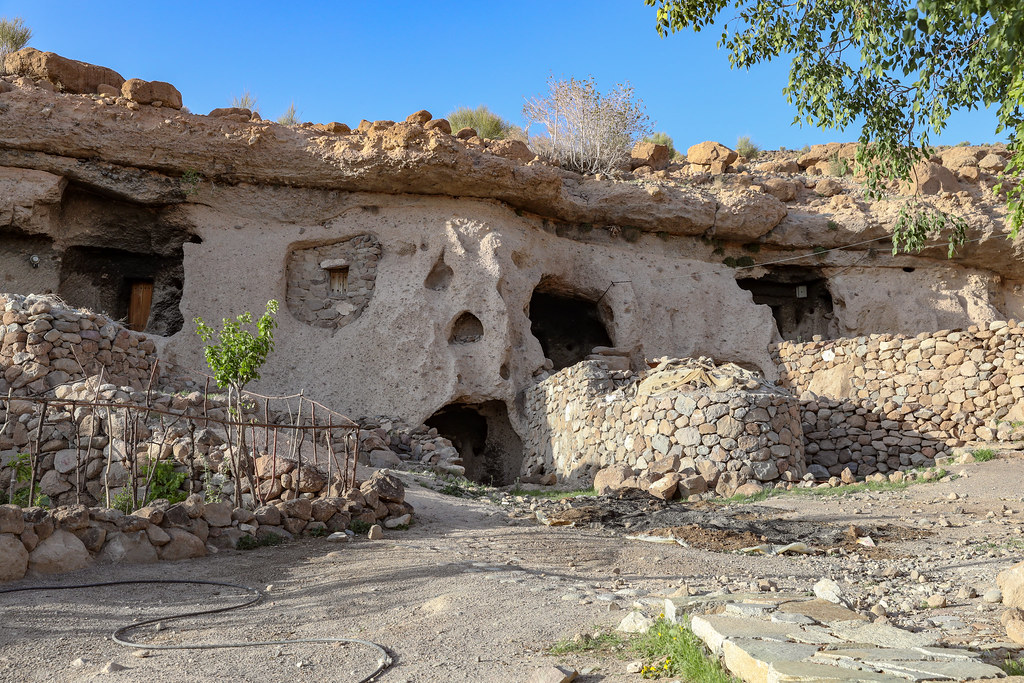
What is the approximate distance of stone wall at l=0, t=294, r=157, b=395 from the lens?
10.4 meters

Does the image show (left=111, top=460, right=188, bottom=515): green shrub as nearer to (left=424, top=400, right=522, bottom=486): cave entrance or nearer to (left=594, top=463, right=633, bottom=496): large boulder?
(left=594, top=463, right=633, bottom=496): large boulder

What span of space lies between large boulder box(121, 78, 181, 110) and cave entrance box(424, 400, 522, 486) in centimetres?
779

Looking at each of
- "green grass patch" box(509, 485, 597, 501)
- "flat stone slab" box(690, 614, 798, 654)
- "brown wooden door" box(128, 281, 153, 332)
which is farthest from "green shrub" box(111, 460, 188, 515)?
"brown wooden door" box(128, 281, 153, 332)

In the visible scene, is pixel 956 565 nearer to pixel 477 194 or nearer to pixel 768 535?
pixel 768 535

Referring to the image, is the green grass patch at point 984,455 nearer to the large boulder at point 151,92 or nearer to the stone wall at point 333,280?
the stone wall at point 333,280

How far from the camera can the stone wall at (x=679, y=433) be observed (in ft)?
35.0

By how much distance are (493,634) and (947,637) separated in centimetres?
233

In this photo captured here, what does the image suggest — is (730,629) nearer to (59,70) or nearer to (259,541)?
(259,541)

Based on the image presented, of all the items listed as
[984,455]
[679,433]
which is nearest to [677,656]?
[679,433]

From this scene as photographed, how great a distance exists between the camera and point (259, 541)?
22.6 ft

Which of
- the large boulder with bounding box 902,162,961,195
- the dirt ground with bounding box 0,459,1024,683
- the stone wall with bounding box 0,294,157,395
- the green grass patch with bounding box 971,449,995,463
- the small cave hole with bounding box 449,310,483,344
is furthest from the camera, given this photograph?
the large boulder with bounding box 902,162,961,195

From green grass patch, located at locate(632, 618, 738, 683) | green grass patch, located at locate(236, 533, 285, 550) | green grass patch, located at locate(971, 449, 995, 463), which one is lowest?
green grass patch, located at locate(236, 533, 285, 550)

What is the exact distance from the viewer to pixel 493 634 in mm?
4488

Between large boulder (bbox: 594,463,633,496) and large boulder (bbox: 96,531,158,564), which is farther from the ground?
large boulder (bbox: 594,463,633,496)
